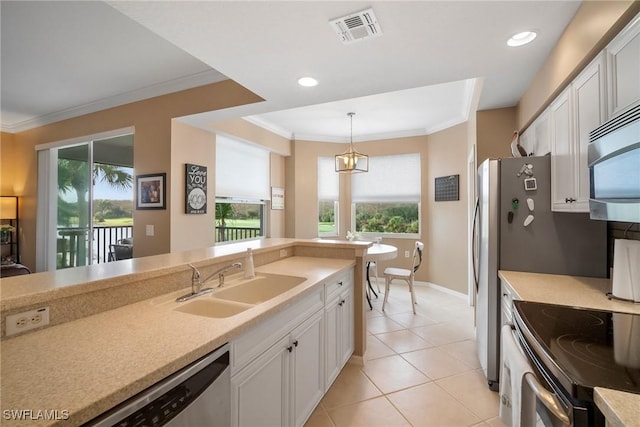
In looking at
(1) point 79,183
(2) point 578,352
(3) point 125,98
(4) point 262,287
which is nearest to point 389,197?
(4) point 262,287

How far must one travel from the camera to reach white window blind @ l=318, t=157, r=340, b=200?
559 cm

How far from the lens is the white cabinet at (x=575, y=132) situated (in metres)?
1.46

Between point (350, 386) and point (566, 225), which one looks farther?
point (350, 386)

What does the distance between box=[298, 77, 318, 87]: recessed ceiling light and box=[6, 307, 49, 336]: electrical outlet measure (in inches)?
84.9

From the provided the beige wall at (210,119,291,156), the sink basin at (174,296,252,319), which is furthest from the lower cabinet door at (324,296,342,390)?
the beige wall at (210,119,291,156)

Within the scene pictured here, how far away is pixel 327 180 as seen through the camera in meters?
5.65

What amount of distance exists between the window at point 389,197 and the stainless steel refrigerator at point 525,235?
3041 millimetres

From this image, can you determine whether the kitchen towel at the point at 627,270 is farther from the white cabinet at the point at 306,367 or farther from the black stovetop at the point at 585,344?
the white cabinet at the point at 306,367

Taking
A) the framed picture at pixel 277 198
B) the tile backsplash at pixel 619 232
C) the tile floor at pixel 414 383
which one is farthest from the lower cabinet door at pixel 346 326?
the framed picture at pixel 277 198

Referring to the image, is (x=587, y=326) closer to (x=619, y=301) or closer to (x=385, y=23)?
(x=619, y=301)

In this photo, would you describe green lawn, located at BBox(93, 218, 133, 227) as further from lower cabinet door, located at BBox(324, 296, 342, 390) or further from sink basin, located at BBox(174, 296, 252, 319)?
lower cabinet door, located at BBox(324, 296, 342, 390)

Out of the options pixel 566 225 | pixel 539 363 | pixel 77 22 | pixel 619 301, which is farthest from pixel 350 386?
pixel 77 22

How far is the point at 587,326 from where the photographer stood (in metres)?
1.22

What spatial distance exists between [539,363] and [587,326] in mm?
363
